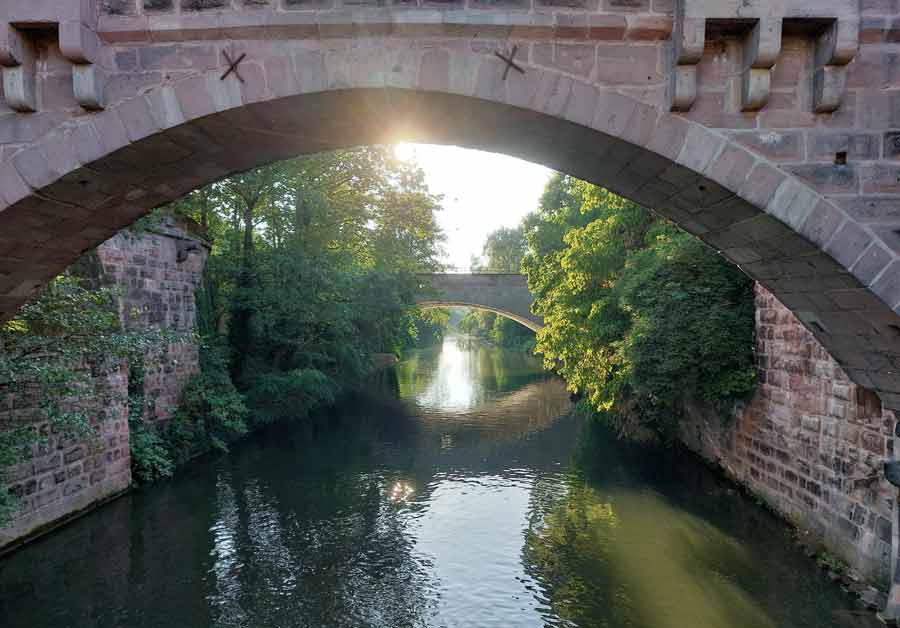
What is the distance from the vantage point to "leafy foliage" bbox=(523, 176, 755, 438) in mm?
8945

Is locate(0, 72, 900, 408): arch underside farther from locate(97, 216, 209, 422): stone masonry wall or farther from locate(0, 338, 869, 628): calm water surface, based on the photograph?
locate(97, 216, 209, 422): stone masonry wall

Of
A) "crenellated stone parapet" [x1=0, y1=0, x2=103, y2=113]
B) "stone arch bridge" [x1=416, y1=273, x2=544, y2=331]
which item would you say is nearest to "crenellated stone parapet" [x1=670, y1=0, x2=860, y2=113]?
"crenellated stone parapet" [x1=0, y1=0, x2=103, y2=113]

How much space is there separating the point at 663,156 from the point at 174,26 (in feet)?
9.68

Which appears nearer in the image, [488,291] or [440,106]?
[440,106]

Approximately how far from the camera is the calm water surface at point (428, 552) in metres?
5.80

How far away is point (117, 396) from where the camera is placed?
865cm

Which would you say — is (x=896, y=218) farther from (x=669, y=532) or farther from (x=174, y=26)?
(x=669, y=532)

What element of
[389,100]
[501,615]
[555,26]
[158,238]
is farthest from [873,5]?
[158,238]

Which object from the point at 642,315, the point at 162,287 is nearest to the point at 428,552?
the point at 642,315

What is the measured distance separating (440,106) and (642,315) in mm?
7082

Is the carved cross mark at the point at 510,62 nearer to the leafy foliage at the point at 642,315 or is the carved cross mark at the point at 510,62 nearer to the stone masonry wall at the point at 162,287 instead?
the leafy foliage at the point at 642,315

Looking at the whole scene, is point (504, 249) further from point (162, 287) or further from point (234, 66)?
point (234, 66)

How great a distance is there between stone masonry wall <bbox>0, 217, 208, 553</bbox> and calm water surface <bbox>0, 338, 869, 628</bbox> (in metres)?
0.43

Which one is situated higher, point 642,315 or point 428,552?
point 642,315
